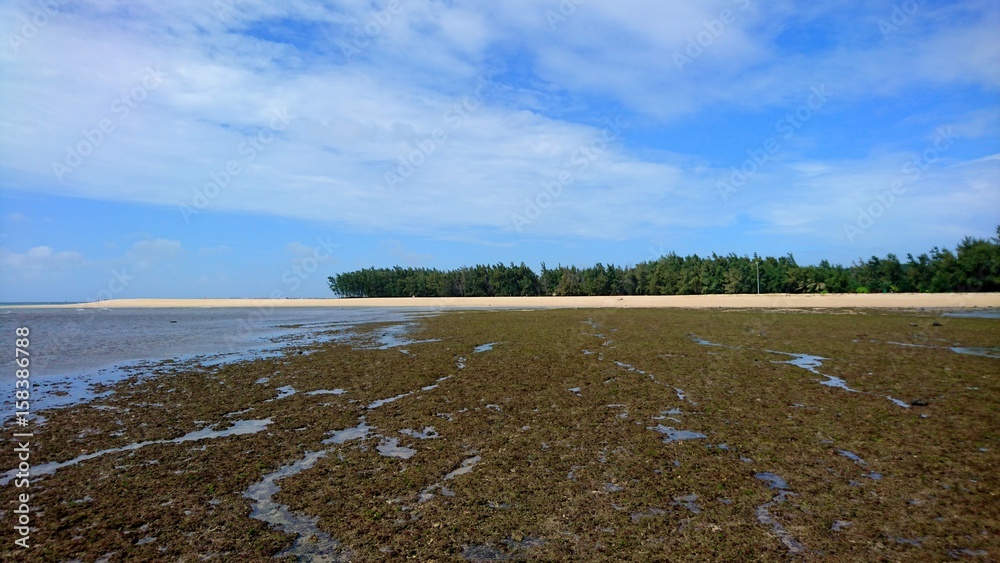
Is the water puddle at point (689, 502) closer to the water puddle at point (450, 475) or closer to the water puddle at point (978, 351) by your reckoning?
the water puddle at point (450, 475)

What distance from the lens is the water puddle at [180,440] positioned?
790cm

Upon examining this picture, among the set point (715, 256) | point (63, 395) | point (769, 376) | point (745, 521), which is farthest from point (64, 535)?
point (715, 256)

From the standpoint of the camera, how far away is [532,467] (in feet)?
25.1

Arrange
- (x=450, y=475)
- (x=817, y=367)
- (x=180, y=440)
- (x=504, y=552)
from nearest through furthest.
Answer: (x=504, y=552), (x=450, y=475), (x=180, y=440), (x=817, y=367)

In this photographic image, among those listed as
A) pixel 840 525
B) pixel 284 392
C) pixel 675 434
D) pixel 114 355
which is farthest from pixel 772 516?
pixel 114 355

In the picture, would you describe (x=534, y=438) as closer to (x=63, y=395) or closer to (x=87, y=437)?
(x=87, y=437)

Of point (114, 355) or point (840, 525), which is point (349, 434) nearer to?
point (840, 525)

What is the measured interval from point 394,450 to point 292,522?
2.74 m

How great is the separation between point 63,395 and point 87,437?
567cm

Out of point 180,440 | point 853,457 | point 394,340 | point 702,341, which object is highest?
point 702,341

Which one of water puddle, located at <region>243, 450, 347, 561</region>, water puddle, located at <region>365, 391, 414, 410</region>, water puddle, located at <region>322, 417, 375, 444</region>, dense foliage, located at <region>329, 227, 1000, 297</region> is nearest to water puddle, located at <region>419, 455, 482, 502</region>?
water puddle, located at <region>243, 450, 347, 561</region>

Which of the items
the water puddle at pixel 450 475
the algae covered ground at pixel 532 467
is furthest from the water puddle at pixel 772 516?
the water puddle at pixel 450 475

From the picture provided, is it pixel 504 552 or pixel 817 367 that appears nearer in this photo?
pixel 504 552

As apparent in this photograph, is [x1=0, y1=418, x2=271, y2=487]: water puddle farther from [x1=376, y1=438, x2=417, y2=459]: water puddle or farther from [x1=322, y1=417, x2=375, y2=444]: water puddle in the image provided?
[x1=376, y1=438, x2=417, y2=459]: water puddle
